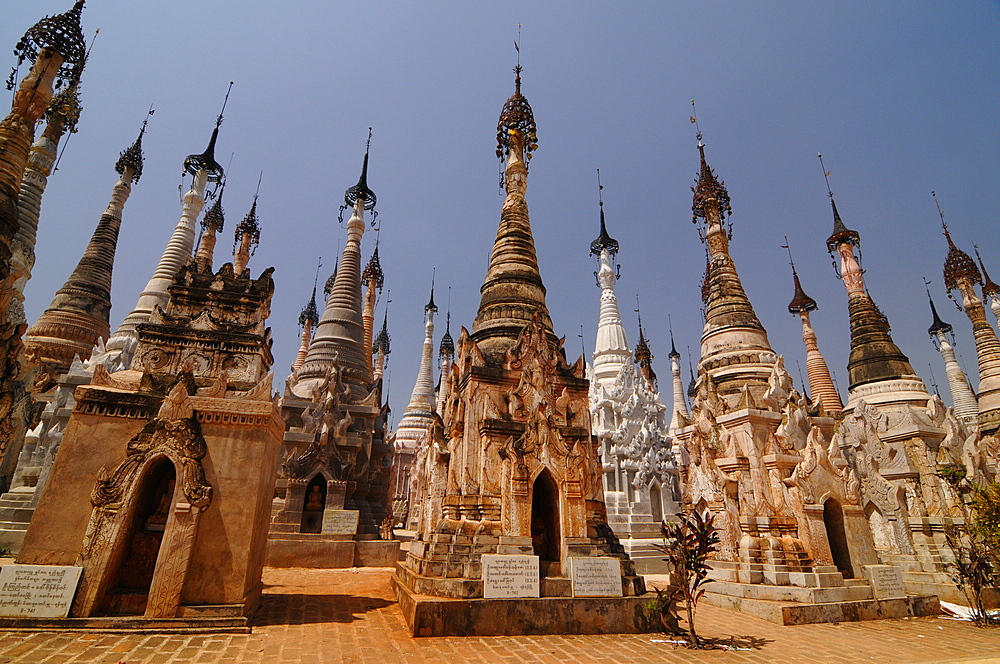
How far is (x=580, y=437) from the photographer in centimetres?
1057

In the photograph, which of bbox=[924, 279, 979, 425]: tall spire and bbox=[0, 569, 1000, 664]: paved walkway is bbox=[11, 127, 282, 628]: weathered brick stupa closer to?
bbox=[0, 569, 1000, 664]: paved walkway

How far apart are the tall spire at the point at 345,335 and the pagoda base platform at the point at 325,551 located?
639cm

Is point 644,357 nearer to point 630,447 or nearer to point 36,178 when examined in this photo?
point 630,447

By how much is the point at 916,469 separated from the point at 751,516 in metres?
7.16

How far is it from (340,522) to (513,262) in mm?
10043

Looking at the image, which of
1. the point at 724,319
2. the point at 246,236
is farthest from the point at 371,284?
the point at 724,319

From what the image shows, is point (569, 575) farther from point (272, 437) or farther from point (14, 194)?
point (14, 194)

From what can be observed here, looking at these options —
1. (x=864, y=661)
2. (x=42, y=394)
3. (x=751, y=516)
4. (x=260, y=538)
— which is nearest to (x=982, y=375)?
(x=751, y=516)

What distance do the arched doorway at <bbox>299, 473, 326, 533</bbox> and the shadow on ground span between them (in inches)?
272

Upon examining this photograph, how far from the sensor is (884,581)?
35.6ft

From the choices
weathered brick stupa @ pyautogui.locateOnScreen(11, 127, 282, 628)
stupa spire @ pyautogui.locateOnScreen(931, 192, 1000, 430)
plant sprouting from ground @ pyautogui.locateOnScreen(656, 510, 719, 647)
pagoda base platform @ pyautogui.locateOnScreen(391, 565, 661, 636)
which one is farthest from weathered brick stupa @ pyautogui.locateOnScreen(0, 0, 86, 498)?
stupa spire @ pyautogui.locateOnScreen(931, 192, 1000, 430)

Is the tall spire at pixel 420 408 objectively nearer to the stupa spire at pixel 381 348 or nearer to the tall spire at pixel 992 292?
the stupa spire at pixel 381 348

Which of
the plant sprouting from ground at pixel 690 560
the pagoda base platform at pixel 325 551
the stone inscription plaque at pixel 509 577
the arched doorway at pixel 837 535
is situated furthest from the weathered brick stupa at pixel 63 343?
the arched doorway at pixel 837 535

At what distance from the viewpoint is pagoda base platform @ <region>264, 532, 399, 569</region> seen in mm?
15139
